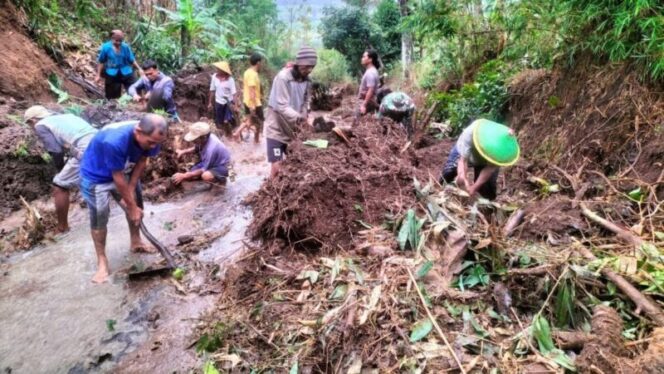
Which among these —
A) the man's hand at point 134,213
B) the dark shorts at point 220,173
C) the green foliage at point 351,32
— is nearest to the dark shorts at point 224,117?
the dark shorts at point 220,173

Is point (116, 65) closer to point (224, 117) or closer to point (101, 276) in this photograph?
point (224, 117)

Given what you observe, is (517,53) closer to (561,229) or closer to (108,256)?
(561,229)

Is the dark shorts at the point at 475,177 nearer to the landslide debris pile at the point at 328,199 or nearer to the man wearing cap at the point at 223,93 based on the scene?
the landslide debris pile at the point at 328,199

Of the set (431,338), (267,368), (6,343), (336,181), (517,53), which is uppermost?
(517,53)

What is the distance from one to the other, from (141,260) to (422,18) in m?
6.71

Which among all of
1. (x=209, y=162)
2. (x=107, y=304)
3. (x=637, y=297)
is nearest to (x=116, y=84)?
(x=209, y=162)

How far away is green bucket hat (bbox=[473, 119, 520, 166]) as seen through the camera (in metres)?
3.79

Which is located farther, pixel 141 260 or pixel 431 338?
pixel 141 260

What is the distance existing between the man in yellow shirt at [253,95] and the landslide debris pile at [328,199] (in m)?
4.58

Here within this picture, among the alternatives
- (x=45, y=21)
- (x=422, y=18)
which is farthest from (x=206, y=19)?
(x=422, y=18)

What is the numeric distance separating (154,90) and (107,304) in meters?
4.93

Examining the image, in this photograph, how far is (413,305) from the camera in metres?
2.71

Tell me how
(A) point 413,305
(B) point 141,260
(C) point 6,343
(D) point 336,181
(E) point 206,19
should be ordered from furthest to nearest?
1. (E) point 206,19
2. (B) point 141,260
3. (D) point 336,181
4. (C) point 6,343
5. (A) point 413,305

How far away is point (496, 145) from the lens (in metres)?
3.80
